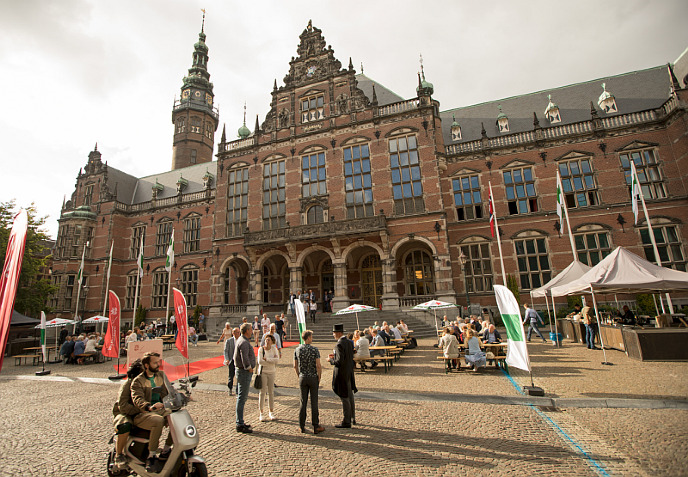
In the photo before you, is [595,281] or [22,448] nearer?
[22,448]

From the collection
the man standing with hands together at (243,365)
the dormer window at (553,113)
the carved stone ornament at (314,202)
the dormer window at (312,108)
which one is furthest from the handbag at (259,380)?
the dormer window at (553,113)

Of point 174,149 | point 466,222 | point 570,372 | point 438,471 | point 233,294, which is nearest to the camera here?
point 438,471

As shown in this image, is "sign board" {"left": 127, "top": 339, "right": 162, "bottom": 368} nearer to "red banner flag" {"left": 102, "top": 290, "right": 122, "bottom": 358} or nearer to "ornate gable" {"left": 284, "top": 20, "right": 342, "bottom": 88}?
"red banner flag" {"left": 102, "top": 290, "right": 122, "bottom": 358}

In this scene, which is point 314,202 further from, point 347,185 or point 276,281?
point 276,281

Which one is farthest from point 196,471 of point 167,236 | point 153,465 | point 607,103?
point 167,236

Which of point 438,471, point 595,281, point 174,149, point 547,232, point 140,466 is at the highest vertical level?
point 174,149

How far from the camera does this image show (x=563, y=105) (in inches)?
942

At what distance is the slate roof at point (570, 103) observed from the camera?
22078 mm

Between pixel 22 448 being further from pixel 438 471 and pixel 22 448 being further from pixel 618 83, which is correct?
pixel 618 83

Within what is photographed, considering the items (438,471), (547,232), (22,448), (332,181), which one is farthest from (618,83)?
(22,448)

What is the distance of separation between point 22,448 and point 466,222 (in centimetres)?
2244

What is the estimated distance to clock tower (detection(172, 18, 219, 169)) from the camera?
43.0m

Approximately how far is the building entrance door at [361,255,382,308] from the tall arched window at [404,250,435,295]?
200cm

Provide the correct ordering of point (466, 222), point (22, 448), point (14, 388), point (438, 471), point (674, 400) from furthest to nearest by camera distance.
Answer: point (466, 222) → point (14, 388) → point (674, 400) → point (22, 448) → point (438, 471)
